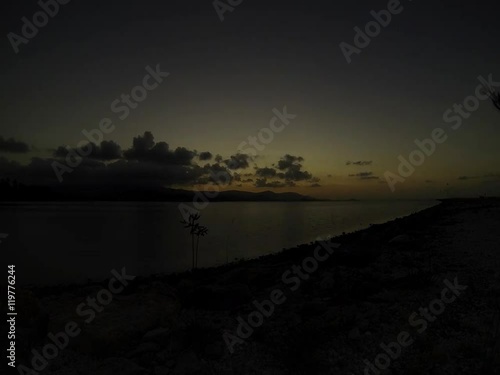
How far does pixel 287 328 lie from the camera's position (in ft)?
27.9

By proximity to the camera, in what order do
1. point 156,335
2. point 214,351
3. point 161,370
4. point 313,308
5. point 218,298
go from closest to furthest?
1. point 161,370
2. point 214,351
3. point 156,335
4. point 313,308
5. point 218,298

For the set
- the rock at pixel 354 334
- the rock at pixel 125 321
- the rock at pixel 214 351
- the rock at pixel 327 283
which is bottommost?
the rock at pixel 214 351

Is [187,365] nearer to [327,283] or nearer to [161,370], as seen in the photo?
[161,370]

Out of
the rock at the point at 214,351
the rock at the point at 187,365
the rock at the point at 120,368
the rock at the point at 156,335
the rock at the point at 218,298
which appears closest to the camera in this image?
the rock at the point at 120,368

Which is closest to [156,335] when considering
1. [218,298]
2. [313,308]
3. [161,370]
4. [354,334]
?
[161,370]

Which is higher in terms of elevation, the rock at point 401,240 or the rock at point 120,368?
the rock at point 401,240

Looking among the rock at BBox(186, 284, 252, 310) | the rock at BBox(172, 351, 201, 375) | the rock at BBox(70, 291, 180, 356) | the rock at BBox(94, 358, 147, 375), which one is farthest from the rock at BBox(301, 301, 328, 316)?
the rock at BBox(94, 358, 147, 375)

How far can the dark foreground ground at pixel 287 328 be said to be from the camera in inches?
276

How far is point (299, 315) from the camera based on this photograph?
29.8 feet

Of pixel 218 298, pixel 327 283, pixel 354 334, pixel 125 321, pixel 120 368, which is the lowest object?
pixel 120 368

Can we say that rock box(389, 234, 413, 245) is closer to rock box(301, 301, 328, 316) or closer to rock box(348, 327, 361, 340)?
rock box(301, 301, 328, 316)

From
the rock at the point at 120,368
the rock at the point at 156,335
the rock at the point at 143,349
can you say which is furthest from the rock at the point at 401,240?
the rock at the point at 120,368

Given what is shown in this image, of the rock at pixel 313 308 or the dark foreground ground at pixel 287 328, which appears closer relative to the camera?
the dark foreground ground at pixel 287 328

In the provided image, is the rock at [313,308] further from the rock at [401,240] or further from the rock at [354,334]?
the rock at [401,240]
